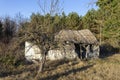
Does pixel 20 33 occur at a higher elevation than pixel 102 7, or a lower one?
lower

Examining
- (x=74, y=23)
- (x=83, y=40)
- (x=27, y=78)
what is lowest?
(x=27, y=78)

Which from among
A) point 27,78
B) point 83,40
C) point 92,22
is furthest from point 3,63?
point 92,22

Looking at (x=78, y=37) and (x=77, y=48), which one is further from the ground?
(x=78, y=37)

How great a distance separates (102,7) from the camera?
1406 inches

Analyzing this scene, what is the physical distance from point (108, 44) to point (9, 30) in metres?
17.1

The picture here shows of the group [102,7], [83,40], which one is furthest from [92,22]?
[83,40]

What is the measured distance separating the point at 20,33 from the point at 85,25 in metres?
30.7

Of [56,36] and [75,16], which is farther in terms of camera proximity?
[75,16]

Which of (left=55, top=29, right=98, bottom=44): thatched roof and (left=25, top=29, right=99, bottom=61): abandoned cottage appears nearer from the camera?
(left=25, top=29, right=99, bottom=61): abandoned cottage

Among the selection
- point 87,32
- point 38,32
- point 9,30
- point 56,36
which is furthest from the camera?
point 9,30

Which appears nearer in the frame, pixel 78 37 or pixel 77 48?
pixel 78 37

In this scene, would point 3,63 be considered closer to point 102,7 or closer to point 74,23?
point 102,7

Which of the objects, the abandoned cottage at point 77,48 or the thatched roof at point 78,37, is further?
the thatched roof at point 78,37

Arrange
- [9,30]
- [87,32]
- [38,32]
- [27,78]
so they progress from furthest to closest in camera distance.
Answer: [9,30]
[87,32]
[38,32]
[27,78]
